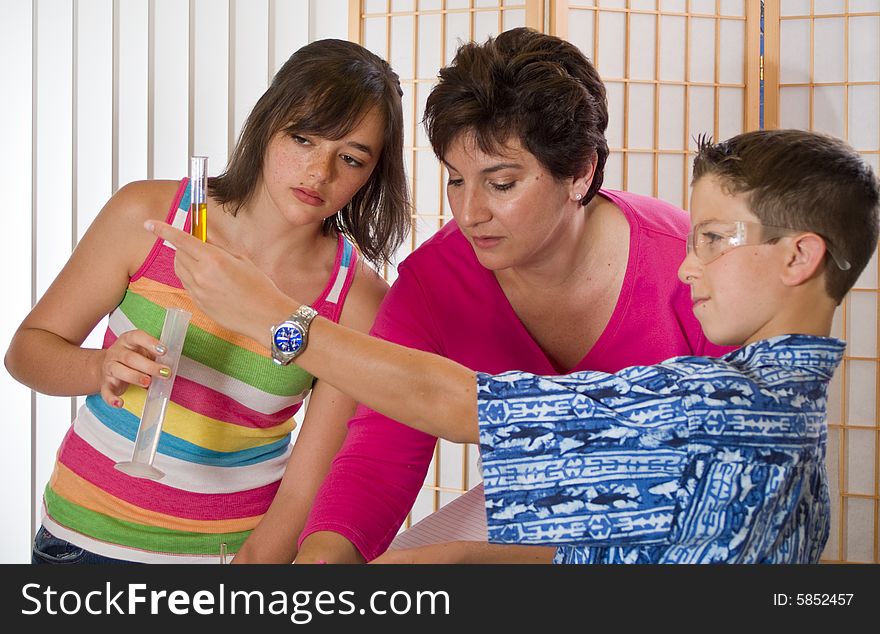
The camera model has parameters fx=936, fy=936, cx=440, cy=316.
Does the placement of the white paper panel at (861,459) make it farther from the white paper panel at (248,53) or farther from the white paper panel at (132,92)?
the white paper panel at (132,92)

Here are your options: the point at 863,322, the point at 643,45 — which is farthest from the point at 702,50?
the point at 863,322

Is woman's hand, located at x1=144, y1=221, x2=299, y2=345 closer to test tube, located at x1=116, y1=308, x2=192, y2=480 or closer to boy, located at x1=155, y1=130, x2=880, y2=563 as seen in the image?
boy, located at x1=155, y1=130, x2=880, y2=563

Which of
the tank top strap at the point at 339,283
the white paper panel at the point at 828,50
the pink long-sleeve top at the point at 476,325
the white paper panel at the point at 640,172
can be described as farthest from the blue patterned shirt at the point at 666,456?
the white paper panel at the point at 828,50

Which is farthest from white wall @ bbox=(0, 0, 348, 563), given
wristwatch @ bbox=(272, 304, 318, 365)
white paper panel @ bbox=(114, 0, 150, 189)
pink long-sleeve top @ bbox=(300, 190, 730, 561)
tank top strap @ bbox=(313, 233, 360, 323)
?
wristwatch @ bbox=(272, 304, 318, 365)

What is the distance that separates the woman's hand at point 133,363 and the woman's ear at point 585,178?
2.30 ft

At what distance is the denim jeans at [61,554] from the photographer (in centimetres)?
155

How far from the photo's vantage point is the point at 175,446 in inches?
61.5

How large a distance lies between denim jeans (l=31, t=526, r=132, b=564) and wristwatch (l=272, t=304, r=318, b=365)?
66 cm

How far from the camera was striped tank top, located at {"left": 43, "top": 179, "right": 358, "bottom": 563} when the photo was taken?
1565 millimetres

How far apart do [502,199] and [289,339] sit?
1.60ft

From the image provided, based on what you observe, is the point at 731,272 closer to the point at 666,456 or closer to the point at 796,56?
the point at 666,456

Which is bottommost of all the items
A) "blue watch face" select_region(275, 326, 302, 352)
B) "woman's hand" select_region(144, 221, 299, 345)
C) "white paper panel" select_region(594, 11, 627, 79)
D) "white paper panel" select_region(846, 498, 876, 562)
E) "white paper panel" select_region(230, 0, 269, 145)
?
"white paper panel" select_region(846, 498, 876, 562)
